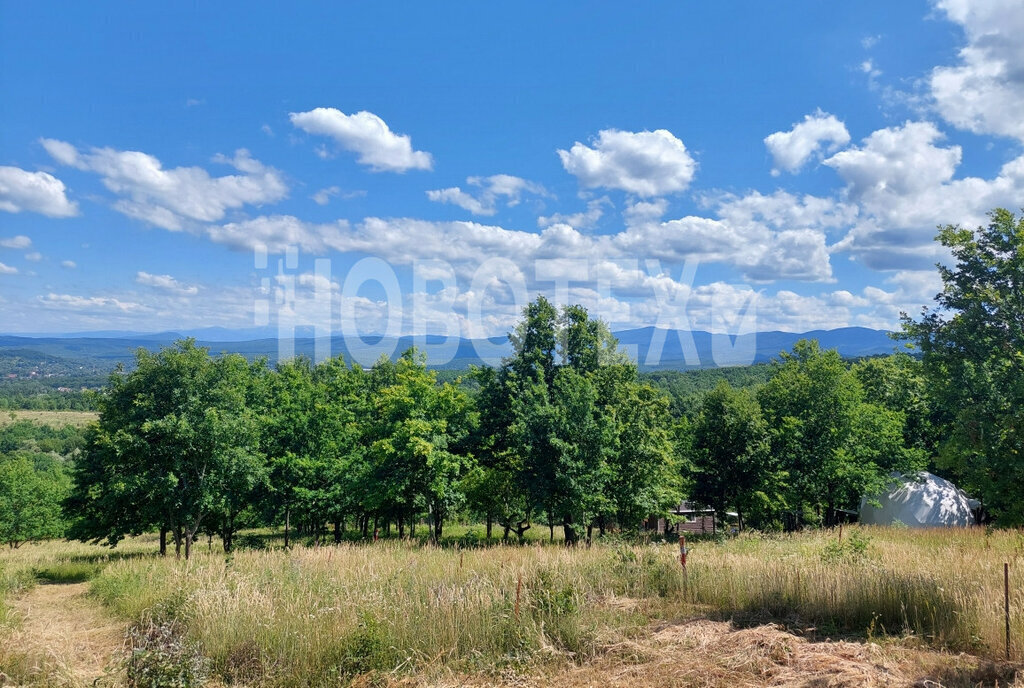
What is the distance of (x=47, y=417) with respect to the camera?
161875 millimetres

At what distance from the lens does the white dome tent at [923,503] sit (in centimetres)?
2823

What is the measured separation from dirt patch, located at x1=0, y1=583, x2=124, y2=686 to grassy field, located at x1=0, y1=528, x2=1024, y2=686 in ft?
0.23

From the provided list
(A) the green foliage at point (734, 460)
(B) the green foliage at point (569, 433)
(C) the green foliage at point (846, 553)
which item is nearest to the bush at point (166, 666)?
(C) the green foliage at point (846, 553)

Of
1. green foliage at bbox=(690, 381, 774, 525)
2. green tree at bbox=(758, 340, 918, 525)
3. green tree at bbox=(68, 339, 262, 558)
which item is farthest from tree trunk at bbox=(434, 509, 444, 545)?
green tree at bbox=(758, 340, 918, 525)

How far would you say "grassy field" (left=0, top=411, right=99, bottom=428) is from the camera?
14824 cm

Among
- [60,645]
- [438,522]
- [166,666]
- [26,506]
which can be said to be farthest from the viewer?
[26,506]

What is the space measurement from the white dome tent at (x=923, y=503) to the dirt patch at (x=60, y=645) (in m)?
32.5

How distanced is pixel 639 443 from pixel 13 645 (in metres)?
18.1

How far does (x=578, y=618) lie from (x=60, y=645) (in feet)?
23.7

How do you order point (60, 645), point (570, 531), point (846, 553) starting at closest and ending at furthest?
point (60, 645) → point (846, 553) → point (570, 531)

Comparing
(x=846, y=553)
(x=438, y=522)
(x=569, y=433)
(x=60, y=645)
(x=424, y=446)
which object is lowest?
(x=438, y=522)

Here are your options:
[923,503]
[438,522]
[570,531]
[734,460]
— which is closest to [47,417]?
[438,522]

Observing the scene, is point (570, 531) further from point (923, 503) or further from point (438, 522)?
point (923, 503)

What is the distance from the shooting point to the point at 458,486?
2177cm
